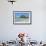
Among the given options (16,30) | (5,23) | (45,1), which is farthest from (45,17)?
(5,23)

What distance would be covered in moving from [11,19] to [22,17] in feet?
1.46

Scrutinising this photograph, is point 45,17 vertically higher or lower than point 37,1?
lower

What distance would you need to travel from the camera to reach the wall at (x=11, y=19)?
17.9ft

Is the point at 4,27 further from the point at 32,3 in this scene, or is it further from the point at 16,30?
the point at 32,3

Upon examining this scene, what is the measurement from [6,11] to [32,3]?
107cm

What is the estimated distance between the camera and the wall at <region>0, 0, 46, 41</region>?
5.46 meters

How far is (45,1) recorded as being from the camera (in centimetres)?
561

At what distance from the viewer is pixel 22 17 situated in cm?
546

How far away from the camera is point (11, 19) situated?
5.49m

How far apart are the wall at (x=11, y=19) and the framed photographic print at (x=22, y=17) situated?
0.12 m

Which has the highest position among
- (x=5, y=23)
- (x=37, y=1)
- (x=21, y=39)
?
(x=37, y=1)

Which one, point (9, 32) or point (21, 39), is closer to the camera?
point (21, 39)

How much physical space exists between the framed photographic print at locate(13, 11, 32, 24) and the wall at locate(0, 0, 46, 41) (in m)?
0.12

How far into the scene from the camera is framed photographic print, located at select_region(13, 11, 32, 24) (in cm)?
546
